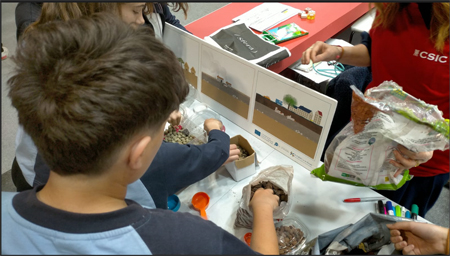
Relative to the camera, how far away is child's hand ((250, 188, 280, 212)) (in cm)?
89

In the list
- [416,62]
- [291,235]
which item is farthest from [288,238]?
[416,62]

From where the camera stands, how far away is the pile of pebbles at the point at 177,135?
1181 millimetres

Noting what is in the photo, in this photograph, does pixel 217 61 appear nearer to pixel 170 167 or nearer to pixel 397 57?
pixel 170 167

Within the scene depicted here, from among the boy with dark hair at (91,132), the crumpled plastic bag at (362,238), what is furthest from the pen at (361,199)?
the boy with dark hair at (91,132)

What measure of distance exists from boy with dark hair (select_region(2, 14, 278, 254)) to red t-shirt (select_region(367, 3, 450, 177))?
2.63ft

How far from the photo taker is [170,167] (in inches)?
35.0

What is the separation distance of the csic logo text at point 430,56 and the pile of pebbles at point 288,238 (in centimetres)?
67

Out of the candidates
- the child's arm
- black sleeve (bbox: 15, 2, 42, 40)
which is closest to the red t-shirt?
the child's arm

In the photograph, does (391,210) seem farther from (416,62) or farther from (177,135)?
(177,135)

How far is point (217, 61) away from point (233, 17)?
761 millimetres

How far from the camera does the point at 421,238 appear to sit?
85 centimetres

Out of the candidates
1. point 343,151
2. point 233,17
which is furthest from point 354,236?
point 233,17

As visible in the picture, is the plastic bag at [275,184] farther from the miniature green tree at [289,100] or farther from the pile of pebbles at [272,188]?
the miniature green tree at [289,100]

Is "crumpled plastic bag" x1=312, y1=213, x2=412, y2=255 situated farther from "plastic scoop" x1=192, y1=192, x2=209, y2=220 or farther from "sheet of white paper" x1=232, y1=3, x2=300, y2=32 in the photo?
"sheet of white paper" x1=232, y1=3, x2=300, y2=32
